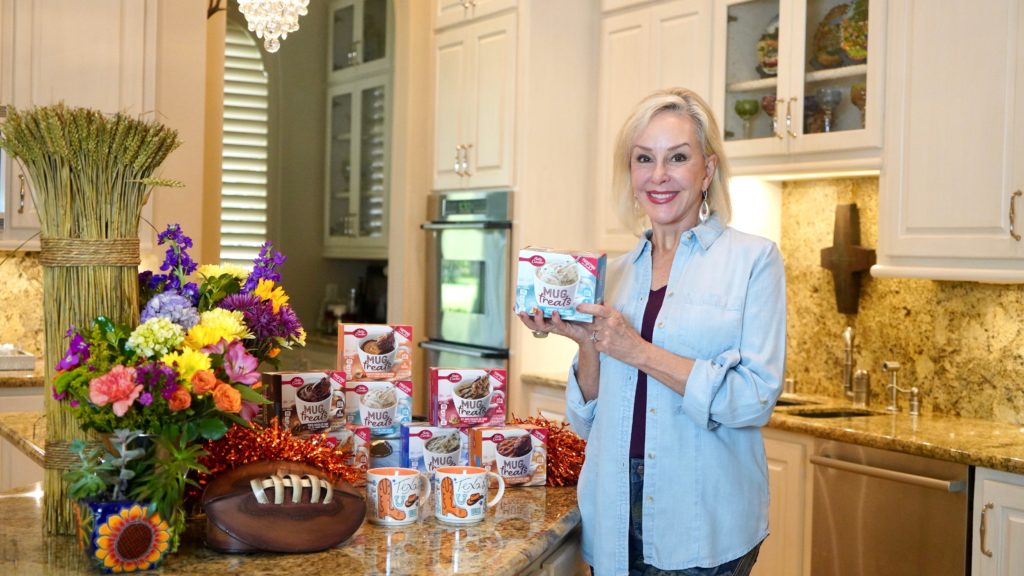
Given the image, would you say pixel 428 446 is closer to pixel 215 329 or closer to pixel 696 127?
pixel 215 329

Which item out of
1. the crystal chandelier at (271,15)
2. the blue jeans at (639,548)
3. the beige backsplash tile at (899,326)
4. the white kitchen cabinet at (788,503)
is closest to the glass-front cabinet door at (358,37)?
the crystal chandelier at (271,15)

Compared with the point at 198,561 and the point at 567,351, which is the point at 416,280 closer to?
the point at 567,351

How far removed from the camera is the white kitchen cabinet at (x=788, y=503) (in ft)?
10.4

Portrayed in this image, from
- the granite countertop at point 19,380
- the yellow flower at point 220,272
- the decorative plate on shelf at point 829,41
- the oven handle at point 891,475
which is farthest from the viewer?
the granite countertop at point 19,380

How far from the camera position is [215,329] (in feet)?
4.94

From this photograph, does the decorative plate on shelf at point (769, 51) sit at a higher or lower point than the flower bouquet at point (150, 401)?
higher

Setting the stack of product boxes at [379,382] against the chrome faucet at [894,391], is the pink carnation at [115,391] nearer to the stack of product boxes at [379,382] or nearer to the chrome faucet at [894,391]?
the stack of product boxes at [379,382]

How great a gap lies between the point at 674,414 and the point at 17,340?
3289mm

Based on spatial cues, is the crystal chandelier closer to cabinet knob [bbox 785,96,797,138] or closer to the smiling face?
the smiling face

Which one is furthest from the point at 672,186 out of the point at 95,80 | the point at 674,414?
the point at 95,80

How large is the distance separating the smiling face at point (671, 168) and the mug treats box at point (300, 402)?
707 mm

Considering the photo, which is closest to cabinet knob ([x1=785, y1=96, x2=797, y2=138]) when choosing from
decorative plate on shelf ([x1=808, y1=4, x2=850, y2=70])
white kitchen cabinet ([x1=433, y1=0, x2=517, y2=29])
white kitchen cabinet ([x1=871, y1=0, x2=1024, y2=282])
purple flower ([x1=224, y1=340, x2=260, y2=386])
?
decorative plate on shelf ([x1=808, y1=4, x2=850, y2=70])

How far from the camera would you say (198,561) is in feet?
4.81

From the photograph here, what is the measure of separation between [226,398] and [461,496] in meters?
0.46
